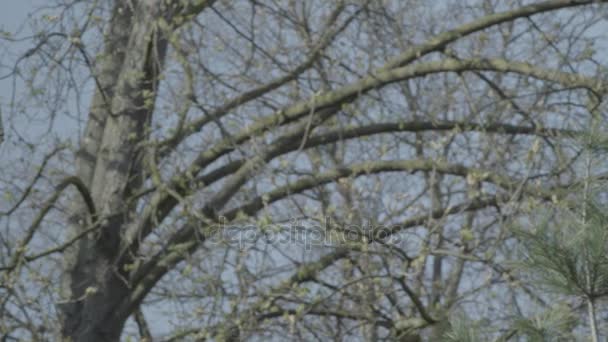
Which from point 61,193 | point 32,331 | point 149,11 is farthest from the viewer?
point 149,11

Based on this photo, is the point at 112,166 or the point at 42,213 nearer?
the point at 42,213

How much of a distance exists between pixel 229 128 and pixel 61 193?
4.16 ft

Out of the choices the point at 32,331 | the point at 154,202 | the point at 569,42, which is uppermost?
the point at 569,42

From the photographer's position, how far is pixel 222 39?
8.41 m

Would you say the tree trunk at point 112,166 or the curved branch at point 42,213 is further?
→ the tree trunk at point 112,166

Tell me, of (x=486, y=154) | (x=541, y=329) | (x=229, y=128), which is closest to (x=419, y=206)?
(x=486, y=154)

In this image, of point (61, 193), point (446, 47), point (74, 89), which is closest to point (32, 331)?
point (61, 193)

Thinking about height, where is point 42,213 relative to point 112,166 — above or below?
below

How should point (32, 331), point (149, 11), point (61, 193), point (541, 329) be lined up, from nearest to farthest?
point (541, 329) → point (32, 331) → point (61, 193) → point (149, 11)

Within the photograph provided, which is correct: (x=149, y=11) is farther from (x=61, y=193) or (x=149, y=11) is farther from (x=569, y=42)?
(x=569, y=42)

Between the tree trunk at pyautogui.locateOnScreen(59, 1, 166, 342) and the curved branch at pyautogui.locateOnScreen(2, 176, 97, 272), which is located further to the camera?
the tree trunk at pyautogui.locateOnScreen(59, 1, 166, 342)

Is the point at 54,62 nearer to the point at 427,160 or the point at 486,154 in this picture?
the point at 427,160

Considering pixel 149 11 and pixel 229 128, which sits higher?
pixel 149 11

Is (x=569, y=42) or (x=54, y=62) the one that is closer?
(x=54, y=62)
